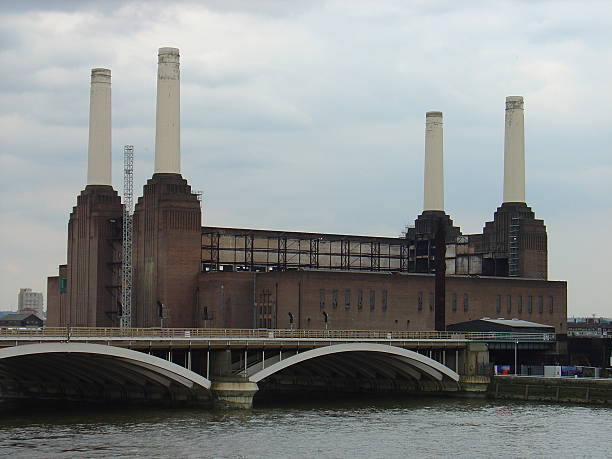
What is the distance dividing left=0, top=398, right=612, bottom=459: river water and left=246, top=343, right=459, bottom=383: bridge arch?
12.0ft

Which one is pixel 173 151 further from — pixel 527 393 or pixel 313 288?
pixel 527 393

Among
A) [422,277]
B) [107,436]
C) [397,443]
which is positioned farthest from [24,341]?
[422,277]

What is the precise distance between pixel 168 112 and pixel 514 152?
43329 millimetres

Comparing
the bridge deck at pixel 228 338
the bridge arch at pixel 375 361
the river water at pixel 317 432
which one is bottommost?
the river water at pixel 317 432

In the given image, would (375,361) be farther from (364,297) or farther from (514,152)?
(514,152)

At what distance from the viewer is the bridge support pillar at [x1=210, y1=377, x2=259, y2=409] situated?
288 feet

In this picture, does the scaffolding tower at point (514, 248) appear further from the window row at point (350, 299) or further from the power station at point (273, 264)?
the window row at point (350, 299)

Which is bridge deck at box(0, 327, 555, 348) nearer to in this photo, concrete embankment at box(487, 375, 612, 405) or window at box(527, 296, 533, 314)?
concrete embankment at box(487, 375, 612, 405)

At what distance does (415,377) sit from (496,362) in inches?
516

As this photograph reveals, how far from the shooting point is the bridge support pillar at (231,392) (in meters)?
87.7

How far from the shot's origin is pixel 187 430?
249 feet

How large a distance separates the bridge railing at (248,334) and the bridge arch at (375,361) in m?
2.01

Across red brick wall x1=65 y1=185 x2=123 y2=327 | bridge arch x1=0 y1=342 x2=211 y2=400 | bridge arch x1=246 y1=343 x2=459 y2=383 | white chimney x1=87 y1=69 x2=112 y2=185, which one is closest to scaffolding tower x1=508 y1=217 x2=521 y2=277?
bridge arch x1=246 y1=343 x2=459 y2=383

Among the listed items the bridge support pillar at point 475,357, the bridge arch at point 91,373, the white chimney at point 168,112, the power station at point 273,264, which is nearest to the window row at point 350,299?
the power station at point 273,264
